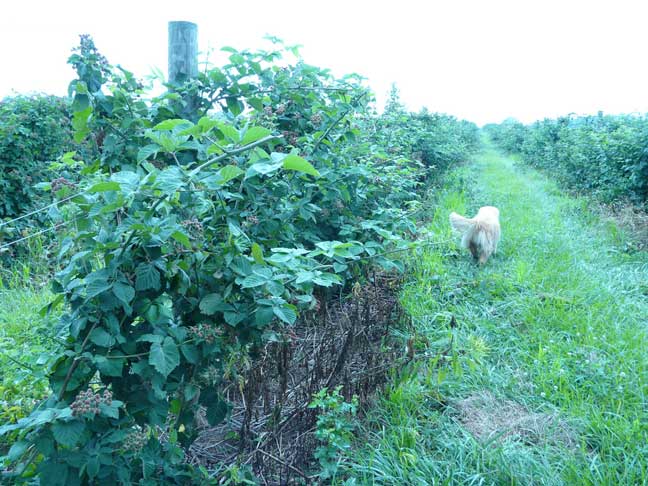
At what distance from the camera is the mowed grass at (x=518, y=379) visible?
2150 millimetres

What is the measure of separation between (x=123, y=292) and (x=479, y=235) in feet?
13.5

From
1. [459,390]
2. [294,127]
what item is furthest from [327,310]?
[294,127]

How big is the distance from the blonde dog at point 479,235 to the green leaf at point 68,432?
14.0ft

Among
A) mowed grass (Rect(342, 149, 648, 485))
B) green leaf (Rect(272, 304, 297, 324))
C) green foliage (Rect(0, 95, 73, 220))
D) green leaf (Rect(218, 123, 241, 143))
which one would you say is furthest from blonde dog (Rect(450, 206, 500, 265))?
green foliage (Rect(0, 95, 73, 220))

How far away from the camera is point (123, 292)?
1.41m

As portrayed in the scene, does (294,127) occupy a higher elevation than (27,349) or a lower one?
higher

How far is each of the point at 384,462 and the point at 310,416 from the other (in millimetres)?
409

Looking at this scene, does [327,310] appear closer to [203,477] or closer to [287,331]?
[287,331]

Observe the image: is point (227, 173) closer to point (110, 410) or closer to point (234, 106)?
point (110, 410)

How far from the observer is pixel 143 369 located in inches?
59.0

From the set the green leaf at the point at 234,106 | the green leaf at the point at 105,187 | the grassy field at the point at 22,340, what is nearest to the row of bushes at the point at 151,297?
the green leaf at the point at 105,187

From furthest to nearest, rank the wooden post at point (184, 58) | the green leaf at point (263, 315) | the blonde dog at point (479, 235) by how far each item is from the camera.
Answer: the blonde dog at point (479, 235) < the wooden post at point (184, 58) < the green leaf at point (263, 315)

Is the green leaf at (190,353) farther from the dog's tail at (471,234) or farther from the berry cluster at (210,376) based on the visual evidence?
the dog's tail at (471,234)

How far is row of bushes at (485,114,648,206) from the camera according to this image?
22.8 ft
